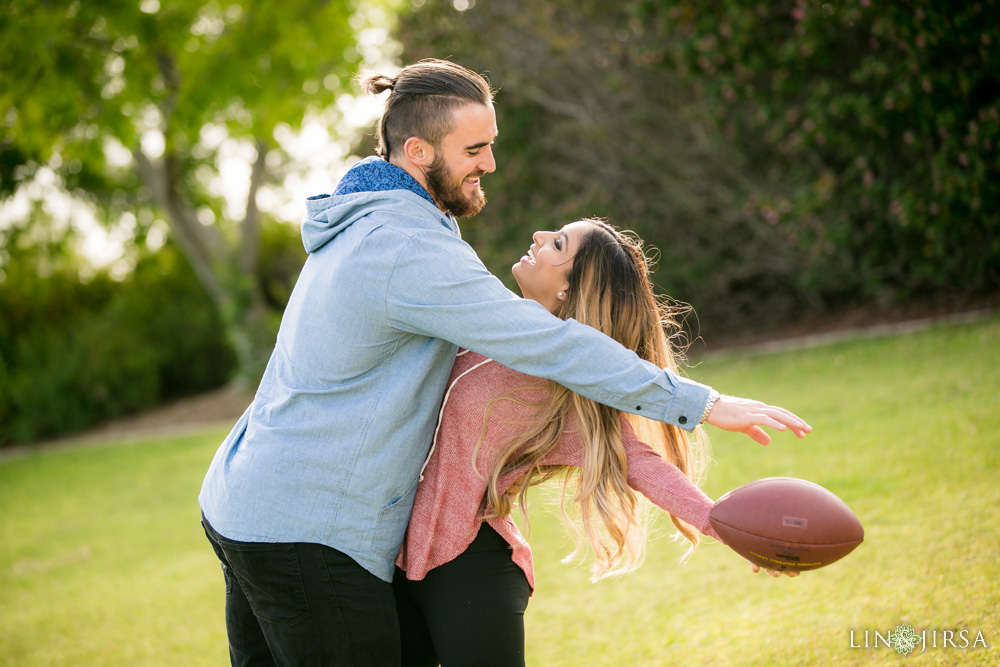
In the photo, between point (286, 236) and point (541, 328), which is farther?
point (286, 236)

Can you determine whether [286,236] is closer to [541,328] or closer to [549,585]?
[549,585]

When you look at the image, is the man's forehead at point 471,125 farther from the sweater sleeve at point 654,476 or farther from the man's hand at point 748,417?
the man's hand at point 748,417

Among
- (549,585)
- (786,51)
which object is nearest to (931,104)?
(786,51)

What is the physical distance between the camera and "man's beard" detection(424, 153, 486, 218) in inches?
99.0

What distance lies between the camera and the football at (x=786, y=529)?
2359 mm

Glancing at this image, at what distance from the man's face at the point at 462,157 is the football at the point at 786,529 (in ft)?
3.89

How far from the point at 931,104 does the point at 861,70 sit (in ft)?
2.74

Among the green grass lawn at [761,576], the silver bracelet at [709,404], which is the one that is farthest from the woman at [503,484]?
the green grass lawn at [761,576]

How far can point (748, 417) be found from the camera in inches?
88.3

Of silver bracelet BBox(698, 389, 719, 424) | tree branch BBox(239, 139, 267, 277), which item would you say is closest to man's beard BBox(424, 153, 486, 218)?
silver bracelet BBox(698, 389, 719, 424)

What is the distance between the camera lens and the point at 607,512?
2547mm

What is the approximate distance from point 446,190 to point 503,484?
0.90 metres

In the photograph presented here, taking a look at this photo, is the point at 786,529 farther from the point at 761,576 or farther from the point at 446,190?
the point at 761,576

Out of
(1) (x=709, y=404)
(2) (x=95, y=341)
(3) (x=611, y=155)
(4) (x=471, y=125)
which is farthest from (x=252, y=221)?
(1) (x=709, y=404)
